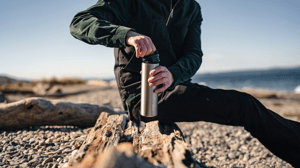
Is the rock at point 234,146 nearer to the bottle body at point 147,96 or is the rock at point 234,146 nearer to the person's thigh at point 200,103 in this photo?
the person's thigh at point 200,103

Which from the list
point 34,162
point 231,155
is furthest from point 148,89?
point 231,155

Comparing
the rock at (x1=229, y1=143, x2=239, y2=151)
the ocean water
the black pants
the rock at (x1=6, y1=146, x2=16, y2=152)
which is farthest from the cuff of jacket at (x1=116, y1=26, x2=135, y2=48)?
the ocean water

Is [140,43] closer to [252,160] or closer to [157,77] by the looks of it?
[157,77]

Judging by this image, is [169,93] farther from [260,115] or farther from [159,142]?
[260,115]

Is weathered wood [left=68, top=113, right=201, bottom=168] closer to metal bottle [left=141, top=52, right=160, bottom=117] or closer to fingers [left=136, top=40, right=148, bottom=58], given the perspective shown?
metal bottle [left=141, top=52, right=160, bottom=117]

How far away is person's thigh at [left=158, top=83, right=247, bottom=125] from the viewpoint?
6.47 ft

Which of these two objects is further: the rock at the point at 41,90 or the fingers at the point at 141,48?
the rock at the point at 41,90

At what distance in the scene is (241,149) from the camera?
137 inches

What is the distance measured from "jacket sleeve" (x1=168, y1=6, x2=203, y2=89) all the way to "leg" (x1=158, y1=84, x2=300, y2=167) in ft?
0.62

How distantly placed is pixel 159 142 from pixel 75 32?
1.33 metres

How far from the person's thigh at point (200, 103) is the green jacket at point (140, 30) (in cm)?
17

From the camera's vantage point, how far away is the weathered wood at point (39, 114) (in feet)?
10.6

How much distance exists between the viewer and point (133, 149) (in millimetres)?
1449

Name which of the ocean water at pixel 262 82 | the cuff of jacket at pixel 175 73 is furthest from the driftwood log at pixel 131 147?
the ocean water at pixel 262 82
